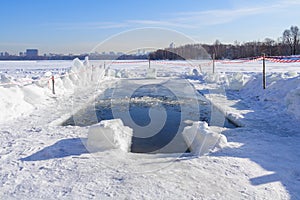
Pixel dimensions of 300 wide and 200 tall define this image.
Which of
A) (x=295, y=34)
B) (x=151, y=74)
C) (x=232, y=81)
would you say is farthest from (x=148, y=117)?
(x=295, y=34)

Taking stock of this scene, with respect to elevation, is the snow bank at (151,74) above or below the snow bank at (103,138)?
above

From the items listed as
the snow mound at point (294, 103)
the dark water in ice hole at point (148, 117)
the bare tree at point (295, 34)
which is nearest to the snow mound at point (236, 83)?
the dark water in ice hole at point (148, 117)

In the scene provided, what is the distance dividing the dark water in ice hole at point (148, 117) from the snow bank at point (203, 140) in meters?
0.19

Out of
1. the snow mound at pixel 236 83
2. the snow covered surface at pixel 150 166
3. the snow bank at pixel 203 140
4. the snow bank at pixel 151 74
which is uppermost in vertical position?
the snow bank at pixel 151 74

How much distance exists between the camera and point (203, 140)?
5336 millimetres

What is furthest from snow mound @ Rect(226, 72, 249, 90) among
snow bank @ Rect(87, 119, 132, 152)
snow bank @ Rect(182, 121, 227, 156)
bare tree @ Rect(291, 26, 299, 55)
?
bare tree @ Rect(291, 26, 299, 55)

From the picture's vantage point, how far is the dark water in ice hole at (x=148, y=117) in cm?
594

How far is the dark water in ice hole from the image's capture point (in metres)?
5.94

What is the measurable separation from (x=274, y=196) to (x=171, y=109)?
20.5 ft

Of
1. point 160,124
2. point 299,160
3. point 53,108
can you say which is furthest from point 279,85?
point 53,108

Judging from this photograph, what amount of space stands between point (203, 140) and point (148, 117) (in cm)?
341

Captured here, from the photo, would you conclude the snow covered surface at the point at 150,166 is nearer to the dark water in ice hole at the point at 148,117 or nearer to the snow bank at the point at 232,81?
the dark water in ice hole at the point at 148,117

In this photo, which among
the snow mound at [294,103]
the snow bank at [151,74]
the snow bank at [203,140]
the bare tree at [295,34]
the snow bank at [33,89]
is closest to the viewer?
the snow bank at [203,140]

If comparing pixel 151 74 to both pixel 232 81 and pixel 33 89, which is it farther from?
pixel 33 89
